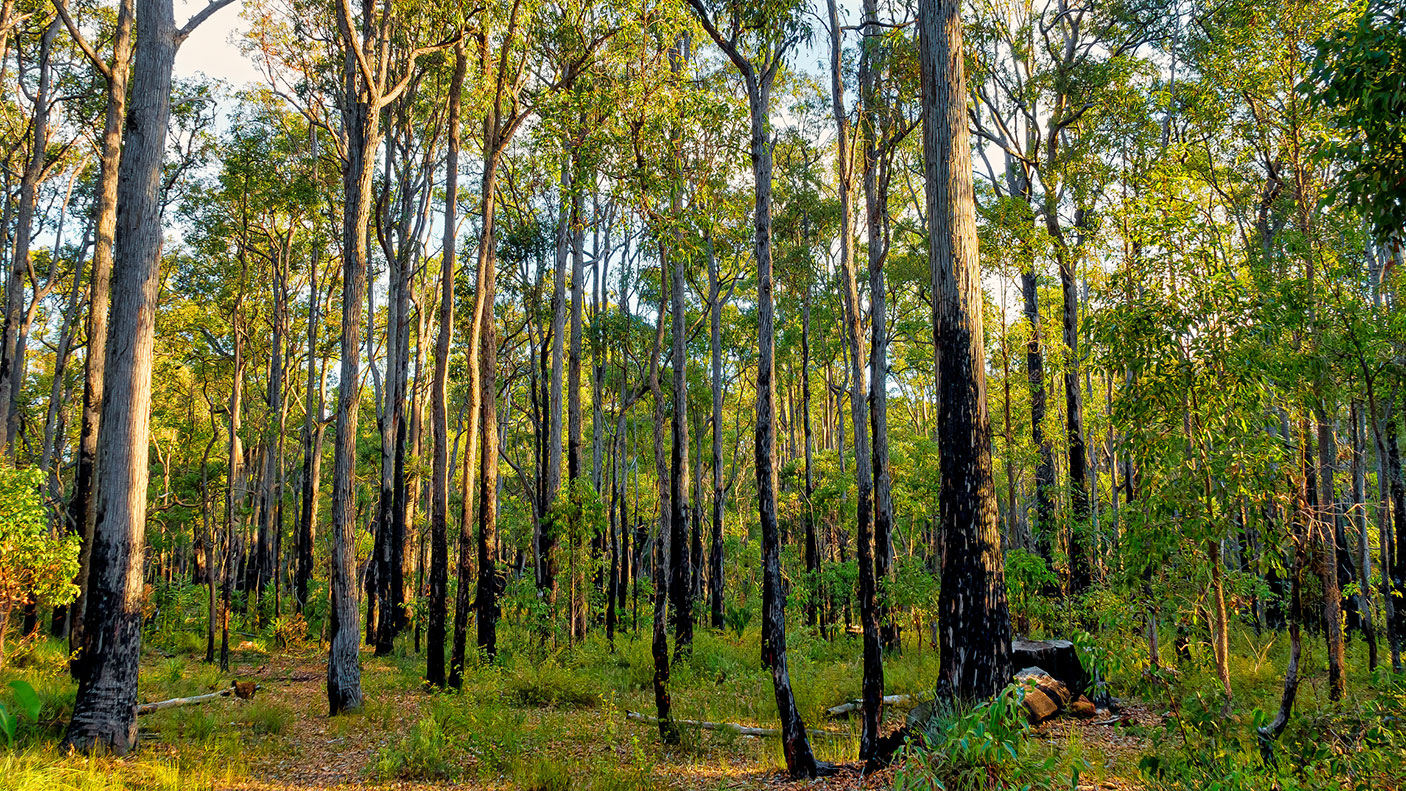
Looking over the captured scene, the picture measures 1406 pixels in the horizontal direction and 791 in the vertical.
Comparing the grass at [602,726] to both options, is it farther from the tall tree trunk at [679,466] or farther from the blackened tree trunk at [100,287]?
the blackened tree trunk at [100,287]

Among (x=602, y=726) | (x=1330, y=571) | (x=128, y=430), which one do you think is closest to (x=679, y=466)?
(x=602, y=726)

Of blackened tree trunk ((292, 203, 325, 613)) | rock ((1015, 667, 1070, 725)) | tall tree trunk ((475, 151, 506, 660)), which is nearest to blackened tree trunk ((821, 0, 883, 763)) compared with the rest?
rock ((1015, 667, 1070, 725))

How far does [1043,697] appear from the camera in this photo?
31.7 feet

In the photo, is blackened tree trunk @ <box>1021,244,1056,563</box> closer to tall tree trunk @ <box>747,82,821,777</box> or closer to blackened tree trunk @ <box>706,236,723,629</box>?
blackened tree trunk @ <box>706,236,723,629</box>

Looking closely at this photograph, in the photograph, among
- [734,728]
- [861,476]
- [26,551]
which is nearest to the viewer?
[26,551]

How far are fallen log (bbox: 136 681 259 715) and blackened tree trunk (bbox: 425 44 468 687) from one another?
259 centimetres

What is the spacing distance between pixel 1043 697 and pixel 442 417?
10.5m

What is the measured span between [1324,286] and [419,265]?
1863 centimetres

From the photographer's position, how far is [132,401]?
758 cm

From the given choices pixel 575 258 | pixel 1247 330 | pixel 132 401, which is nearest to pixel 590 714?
pixel 132 401

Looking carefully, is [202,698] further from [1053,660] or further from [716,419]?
[1053,660]

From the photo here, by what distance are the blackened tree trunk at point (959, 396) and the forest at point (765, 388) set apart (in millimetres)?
34

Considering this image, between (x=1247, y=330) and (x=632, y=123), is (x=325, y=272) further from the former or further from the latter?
(x=1247, y=330)

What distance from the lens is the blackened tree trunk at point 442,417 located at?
1152 cm
